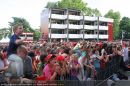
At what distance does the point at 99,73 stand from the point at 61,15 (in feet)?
280

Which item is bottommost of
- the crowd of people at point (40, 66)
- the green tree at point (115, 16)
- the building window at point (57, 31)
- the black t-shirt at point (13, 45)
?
the building window at point (57, 31)

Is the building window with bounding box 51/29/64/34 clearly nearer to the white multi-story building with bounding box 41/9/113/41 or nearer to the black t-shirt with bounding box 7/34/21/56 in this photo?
the white multi-story building with bounding box 41/9/113/41

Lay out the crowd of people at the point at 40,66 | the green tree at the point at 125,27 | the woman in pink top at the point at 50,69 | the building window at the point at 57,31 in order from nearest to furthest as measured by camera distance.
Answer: the crowd of people at the point at 40,66 < the woman in pink top at the point at 50,69 < the building window at the point at 57,31 < the green tree at the point at 125,27

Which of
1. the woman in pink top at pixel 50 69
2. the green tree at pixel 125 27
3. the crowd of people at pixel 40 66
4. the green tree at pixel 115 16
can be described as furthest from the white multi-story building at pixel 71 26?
the woman in pink top at pixel 50 69

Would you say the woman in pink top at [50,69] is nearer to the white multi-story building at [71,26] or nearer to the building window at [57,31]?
the white multi-story building at [71,26]

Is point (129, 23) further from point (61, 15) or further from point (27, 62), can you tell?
point (27, 62)

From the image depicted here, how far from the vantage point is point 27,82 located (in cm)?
714

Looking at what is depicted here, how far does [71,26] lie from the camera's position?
99.1 m

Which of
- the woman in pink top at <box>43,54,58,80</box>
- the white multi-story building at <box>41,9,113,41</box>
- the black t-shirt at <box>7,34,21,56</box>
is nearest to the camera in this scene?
the woman in pink top at <box>43,54,58,80</box>

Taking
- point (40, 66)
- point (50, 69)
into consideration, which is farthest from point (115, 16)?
point (50, 69)

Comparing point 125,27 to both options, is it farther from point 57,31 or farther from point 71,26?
point 57,31

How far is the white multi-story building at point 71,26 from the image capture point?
95562 mm

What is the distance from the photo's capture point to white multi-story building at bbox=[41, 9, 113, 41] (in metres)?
95.6

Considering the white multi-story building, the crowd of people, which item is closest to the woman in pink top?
the crowd of people
